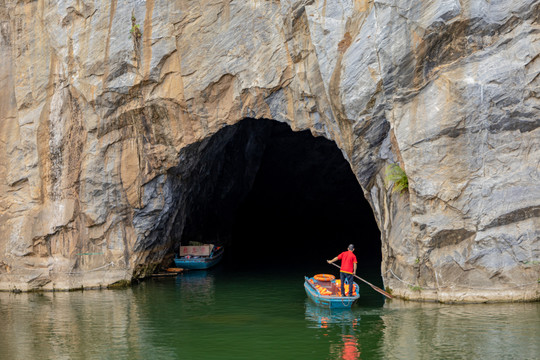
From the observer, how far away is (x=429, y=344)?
49.9 ft

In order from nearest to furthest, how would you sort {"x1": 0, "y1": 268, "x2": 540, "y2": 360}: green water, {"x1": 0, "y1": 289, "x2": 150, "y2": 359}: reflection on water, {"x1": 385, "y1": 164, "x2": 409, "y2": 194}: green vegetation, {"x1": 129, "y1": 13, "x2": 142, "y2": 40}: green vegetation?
1. {"x1": 0, "y1": 268, "x2": 540, "y2": 360}: green water
2. {"x1": 0, "y1": 289, "x2": 150, "y2": 359}: reflection on water
3. {"x1": 385, "y1": 164, "x2": 409, "y2": 194}: green vegetation
4. {"x1": 129, "y1": 13, "x2": 142, "y2": 40}: green vegetation

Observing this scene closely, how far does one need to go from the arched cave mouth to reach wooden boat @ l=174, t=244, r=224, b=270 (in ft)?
2.41

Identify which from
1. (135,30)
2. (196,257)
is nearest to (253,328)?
(135,30)

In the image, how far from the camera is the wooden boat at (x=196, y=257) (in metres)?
30.6

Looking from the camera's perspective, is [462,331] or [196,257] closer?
[462,331]

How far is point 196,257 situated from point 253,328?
14.0 metres

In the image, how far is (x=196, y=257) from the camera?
3128cm

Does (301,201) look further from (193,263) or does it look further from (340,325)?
(340,325)

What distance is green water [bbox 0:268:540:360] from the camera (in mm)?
14992

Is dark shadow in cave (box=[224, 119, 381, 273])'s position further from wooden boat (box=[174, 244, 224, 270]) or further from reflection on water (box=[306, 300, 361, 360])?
reflection on water (box=[306, 300, 361, 360])

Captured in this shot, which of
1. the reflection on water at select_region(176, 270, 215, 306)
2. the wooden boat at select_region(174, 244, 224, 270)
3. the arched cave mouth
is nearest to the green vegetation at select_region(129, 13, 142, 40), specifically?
the arched cave mouth

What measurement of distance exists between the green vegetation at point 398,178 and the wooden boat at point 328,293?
3.48 m

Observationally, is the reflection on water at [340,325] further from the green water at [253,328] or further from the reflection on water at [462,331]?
the reflection on water at [462,331]

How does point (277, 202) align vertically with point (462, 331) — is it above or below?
above
